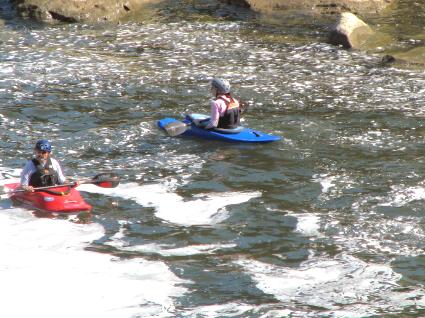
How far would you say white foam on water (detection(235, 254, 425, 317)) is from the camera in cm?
852

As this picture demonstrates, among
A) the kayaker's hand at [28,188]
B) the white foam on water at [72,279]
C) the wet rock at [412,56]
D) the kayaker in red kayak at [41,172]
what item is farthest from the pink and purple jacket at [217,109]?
the wet rock at [412,56]

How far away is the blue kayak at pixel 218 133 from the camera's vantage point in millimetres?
13938

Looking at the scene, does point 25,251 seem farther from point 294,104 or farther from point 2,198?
point 294,104

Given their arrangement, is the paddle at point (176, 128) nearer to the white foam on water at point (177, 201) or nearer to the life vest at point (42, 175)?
the white foam on water at point (177, 201)

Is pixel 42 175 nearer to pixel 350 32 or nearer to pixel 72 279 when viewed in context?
pixel 72 279

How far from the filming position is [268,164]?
13.1 metres

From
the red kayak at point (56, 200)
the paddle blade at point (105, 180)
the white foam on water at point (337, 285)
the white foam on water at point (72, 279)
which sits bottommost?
the white foam on water at point (337, 285)

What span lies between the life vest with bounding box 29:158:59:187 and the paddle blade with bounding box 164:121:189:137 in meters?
3.00

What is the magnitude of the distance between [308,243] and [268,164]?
3130mm

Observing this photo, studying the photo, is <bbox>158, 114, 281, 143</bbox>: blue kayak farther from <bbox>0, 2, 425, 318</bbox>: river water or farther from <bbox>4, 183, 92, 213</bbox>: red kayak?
<bbox>4, 183, 92, 213</bbox>: red kayak

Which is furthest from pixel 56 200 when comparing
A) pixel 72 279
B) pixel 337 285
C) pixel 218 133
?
pixel 337 285

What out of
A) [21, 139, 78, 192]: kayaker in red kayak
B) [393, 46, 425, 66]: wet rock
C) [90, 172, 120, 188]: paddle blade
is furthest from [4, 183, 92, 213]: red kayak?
[393, 46, 425, 66]: wet rock

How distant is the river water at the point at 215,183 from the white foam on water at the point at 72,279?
2cm

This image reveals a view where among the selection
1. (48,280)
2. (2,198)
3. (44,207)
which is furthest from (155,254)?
(2,198)
